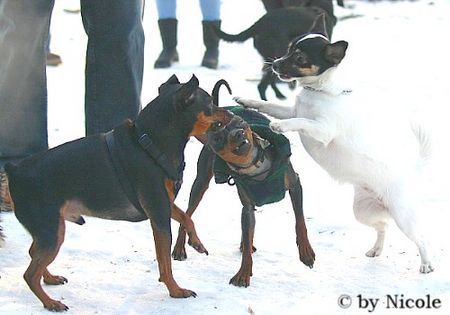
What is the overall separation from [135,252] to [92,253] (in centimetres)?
19

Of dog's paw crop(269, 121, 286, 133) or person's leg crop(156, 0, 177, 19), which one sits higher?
dog's paw crop(269, 121, 286, 133)

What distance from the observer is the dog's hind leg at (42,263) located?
326cm

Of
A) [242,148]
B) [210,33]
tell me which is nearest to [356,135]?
[242,148]

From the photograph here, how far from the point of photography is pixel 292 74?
3.82m

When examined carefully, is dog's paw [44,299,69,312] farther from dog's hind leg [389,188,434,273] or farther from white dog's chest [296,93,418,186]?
dog's hind leg [389,188,434,273]

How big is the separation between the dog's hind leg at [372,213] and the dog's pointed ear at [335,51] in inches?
23.3

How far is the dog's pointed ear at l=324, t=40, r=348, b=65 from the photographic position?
3729mm

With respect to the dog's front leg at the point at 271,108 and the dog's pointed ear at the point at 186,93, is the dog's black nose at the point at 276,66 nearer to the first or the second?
the dog's front leg at the point at 271,108

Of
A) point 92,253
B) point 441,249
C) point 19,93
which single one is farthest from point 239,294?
point 19,93

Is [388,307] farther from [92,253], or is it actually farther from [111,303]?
[92,253]

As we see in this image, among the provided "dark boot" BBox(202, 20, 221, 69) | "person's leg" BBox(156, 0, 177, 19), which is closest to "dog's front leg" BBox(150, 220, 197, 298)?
"dark boot" BBox(202, 20, 221, 69)

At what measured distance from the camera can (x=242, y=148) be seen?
3.46m

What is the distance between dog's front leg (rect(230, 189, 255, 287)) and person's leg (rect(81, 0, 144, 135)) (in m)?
1.27

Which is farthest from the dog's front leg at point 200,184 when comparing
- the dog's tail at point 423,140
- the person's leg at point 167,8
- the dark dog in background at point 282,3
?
the person's leg at point 167,8
